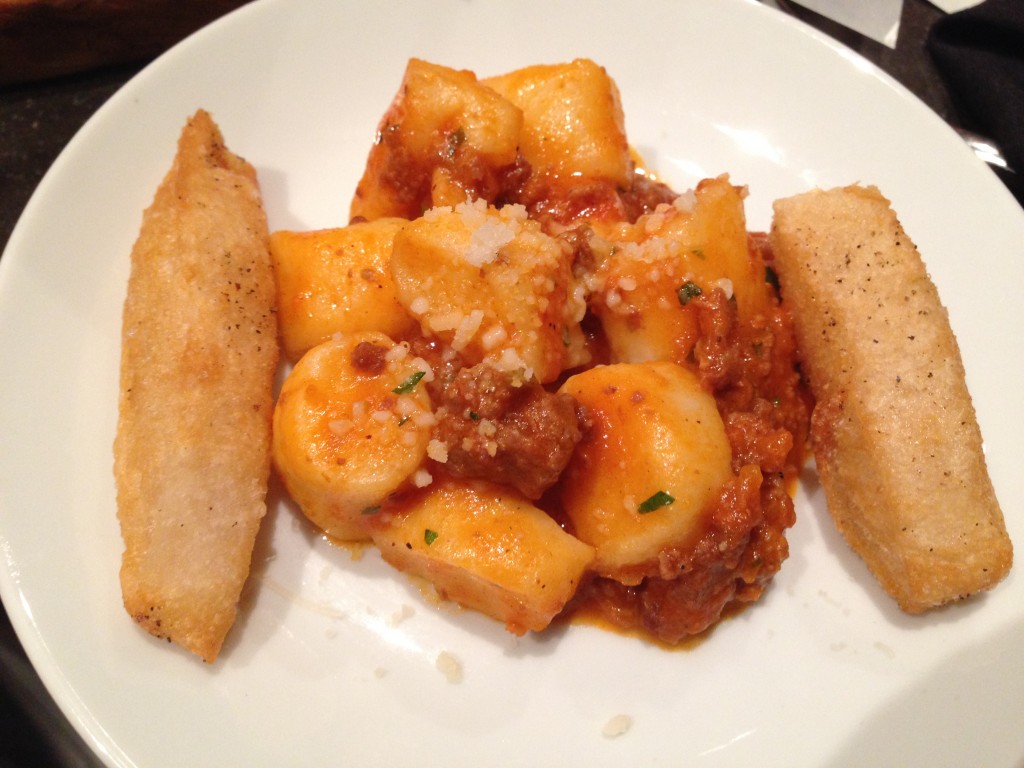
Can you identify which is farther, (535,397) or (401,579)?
(401,579)

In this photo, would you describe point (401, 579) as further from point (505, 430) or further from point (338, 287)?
point (338, 287)

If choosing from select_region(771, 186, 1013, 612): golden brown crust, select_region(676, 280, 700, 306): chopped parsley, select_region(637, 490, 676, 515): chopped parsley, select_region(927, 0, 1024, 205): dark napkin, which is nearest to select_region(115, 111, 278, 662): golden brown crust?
select_region(637, 490, 676, 515): chopped parsley

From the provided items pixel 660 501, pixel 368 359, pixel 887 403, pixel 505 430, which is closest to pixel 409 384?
pixel 368 359

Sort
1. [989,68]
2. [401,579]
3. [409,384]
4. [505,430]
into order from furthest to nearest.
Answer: [989,68], [401,579], [409,384], [505,430]

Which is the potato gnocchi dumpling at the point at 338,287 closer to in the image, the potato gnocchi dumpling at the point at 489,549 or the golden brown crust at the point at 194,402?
the golden brown crust at the point at 194,402

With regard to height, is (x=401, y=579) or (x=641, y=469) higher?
→ (x=641, y=469)

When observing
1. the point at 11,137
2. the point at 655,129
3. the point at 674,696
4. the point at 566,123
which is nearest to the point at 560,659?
the point at 674,696

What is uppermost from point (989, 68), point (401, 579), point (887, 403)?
point (989, 68)

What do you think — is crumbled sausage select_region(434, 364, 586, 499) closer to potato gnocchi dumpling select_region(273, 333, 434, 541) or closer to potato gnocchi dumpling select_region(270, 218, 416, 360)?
potato gnocchi dumpling select_region(273, 333, 434, 541)
